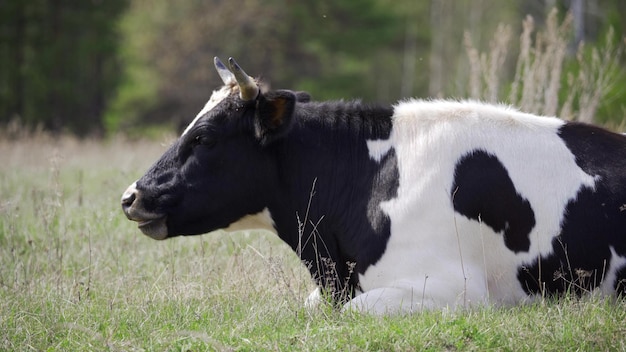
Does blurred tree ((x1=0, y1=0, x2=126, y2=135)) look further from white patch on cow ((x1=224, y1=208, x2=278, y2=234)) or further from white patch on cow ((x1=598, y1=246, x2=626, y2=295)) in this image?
white patch on cow ((x1=598, y1=246, x2=626, y2=295))

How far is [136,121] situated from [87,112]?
7.91 meters

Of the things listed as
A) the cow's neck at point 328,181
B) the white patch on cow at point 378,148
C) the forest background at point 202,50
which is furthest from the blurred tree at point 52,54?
the white patch on cow at point 378,148

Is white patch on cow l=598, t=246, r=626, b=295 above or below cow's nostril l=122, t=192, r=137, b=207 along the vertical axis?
below

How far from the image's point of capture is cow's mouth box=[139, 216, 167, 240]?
6223 mm

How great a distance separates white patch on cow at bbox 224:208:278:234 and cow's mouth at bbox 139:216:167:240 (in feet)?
1.57

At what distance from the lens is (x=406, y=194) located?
572 centimetres

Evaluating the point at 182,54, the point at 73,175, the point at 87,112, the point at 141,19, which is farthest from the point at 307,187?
the point at 141,19

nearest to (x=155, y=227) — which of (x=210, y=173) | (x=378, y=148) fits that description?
(x=210, y=173)

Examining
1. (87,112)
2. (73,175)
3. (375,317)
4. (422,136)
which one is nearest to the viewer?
(375,317)

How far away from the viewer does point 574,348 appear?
4863mm

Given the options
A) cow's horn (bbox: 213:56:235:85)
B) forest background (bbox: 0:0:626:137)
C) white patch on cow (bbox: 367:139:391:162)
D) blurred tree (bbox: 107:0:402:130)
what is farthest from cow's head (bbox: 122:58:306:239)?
blurred tree (bbox: 107:0:402:130)

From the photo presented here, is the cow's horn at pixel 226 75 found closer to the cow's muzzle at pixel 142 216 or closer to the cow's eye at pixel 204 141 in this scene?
the cow's eye at pixel 204 141

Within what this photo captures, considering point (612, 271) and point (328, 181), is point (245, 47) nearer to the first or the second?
point (328, 181)

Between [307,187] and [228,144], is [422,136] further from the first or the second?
[228,144]
